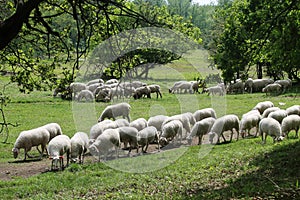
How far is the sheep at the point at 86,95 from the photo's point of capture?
3144 centimetres

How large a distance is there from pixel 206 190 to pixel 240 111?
49.7 feet

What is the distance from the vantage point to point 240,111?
23891 millimetres

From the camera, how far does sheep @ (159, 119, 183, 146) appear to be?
Answer: 602 inches

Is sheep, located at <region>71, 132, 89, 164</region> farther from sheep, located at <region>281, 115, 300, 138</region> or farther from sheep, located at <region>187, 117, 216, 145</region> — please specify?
sheep, located at <region>281, 115, 300, 138</region>

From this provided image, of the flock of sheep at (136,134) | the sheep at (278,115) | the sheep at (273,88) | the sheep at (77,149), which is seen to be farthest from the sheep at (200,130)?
the sheep at (273,88)

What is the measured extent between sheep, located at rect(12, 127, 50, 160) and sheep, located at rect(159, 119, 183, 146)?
3947mm

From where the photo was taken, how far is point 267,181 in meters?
9.26

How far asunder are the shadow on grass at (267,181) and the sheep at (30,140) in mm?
7033

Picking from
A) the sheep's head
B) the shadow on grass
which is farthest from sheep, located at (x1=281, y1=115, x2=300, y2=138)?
the sheep's head

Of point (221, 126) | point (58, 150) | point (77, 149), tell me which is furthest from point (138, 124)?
point (58, 150)

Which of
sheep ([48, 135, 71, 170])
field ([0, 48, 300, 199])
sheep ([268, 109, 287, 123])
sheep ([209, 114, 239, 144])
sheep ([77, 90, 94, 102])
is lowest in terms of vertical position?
field ([0, 48, 300, 199])

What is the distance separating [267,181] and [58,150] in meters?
6.23

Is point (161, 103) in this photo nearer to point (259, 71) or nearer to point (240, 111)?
point (240, 111)

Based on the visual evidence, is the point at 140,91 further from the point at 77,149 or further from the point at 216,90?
the point at 77,149
